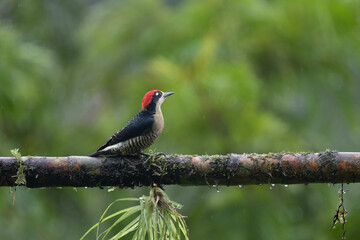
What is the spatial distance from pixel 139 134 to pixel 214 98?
1.73 metres

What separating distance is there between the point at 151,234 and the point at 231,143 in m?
2.79

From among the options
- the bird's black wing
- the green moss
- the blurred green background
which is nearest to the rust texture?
the green moss

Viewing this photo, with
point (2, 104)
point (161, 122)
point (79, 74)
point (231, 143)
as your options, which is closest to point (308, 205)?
point (231, 143)

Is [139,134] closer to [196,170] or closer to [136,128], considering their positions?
[136,128]

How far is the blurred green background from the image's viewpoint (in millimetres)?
5039

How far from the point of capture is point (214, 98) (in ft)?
16.6

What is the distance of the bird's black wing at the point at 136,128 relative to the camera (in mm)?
3392

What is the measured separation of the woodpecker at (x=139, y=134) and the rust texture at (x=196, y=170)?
15.6 inches

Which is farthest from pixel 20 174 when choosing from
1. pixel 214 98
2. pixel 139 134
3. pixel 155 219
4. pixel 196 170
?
pixel 214 98

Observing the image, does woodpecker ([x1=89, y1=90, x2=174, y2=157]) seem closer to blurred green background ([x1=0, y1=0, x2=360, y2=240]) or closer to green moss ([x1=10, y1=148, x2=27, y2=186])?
green moss ([x1=10, y1=148, x2=27, y2=186])

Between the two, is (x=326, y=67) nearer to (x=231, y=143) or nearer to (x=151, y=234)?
(x=231, y=143)

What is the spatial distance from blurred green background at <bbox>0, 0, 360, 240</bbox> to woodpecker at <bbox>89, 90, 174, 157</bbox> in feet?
4.30

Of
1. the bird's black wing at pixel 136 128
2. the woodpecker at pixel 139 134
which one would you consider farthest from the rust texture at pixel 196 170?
the bird's black wing at pixel 136 128

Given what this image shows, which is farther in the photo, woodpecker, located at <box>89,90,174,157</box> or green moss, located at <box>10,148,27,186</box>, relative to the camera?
woodpecker, located at <box>89,90,174,157</box>
